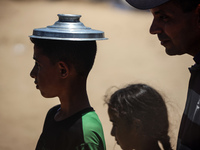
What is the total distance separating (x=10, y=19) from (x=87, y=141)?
27.5ft

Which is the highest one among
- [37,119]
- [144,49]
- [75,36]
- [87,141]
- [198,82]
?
[75,36]

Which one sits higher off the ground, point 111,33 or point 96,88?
point 111,33

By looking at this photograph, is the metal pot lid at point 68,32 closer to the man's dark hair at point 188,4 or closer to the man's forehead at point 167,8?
the man's forehead at point 167,8

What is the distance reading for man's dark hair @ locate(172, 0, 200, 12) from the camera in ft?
6.20

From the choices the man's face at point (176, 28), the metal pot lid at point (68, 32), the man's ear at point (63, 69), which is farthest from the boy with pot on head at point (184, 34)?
the man's ear at point (63, 69)

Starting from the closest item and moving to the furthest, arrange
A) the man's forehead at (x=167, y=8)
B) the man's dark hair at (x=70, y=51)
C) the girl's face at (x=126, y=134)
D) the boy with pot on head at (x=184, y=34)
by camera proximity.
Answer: the boy with pot on head at (x=184, y=34)
the man's forehead at (x=167, y=8)
the man's dark hair at (x=70, y=51)
the girl's face at (x=126, y=134)

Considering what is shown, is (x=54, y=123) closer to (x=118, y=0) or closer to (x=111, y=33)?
(x=111, y=33)

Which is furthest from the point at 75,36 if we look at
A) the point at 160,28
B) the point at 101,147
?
the point at 101,147

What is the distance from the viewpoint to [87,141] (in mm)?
2094

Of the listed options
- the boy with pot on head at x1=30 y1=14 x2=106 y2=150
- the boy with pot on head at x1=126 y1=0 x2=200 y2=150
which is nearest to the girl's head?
the boy with pot on head at x1=30 y1=14 x2=106 y2=150

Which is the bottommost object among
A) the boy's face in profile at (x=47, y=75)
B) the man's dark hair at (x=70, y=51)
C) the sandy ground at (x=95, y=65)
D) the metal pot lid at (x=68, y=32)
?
the sandy ground at (x=95, y=65)

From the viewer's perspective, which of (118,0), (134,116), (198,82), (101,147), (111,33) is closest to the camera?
(198,82)

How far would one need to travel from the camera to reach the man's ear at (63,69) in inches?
89.3

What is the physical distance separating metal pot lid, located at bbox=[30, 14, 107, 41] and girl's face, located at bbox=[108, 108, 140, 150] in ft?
2.43
